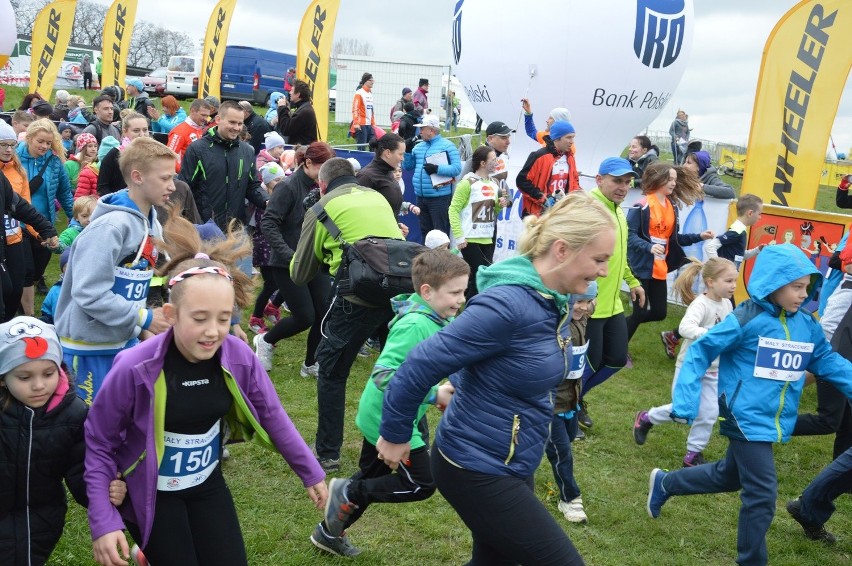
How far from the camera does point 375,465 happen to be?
14.0 ft

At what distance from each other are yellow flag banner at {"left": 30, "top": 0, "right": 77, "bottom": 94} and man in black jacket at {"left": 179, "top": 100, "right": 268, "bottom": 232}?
15.2 meters

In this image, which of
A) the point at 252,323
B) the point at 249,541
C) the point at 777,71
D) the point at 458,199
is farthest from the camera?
the point at 777,71

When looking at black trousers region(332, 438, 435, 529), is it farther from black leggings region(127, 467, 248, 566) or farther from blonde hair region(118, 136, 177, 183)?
blonde hair region(118, 136, 177, 183)

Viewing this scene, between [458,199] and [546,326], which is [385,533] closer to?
[546,326]

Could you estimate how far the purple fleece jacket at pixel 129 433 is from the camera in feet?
9.93

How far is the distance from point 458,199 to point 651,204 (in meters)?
2.49

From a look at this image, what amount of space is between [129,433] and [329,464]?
2.51 metres

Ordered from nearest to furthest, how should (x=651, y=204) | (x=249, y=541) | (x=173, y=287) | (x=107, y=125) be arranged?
(x=173, y=287) < (x=249, y=541) < (x=651, y=204) < (x=107, y=125)

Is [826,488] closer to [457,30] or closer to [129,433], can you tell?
[129,433]

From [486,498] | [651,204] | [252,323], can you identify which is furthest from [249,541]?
[651,204]

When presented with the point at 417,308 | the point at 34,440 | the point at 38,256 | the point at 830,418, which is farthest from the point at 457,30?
the point at 34,440

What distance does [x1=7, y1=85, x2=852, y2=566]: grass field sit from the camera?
4656 millimetres

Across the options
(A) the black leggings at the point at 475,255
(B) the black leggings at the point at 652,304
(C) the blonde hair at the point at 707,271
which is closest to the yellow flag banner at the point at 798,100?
(B) the black leggings at the point at 652,304

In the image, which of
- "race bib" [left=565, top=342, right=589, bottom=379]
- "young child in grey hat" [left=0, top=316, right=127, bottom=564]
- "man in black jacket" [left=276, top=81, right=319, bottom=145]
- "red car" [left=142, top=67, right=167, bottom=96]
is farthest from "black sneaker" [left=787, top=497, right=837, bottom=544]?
"red car" [left=142, top=67, right=167, bottom=96]
